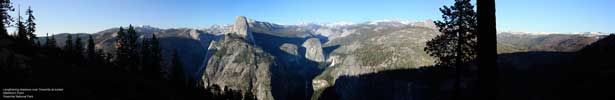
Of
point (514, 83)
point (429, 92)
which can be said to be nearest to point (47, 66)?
point (514, 83)

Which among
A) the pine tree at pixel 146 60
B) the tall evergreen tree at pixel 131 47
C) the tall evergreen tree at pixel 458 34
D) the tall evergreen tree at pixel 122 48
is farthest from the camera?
the pine tree at pixel 146 60

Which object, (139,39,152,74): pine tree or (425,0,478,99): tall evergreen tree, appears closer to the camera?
(425,0,478,99): tall evergreen tree

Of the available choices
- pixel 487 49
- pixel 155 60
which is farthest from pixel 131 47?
pixel 487 49

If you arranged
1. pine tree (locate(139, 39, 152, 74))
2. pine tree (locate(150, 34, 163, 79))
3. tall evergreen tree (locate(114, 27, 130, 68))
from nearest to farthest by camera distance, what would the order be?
tall evergreen tree (locate(114, 27, 130, 68))
pine tree (locate(139, 39, 152, 74))
pine tree (locate(150, 34, 163, 79))

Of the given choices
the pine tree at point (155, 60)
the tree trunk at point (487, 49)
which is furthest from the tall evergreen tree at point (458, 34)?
the pine tree at point (155, 60)

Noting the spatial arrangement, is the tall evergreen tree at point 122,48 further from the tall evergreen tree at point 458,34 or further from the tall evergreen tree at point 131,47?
the tall evergreen tree at point 458,34

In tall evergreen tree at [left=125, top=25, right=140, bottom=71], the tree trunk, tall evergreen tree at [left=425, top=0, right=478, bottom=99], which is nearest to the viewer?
the tree trunk

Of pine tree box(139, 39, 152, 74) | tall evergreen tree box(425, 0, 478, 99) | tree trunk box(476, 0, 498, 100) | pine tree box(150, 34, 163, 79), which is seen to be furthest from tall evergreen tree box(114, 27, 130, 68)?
tree trunk box(476, 0, 498, 100)

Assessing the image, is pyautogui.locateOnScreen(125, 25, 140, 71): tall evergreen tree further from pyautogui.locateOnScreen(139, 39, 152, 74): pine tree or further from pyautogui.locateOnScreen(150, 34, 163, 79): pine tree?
pyautogui.locateOnScreen(150, 34, 163, 79): pine tree

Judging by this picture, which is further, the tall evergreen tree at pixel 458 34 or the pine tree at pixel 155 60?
the pine tree at pixel 155 60

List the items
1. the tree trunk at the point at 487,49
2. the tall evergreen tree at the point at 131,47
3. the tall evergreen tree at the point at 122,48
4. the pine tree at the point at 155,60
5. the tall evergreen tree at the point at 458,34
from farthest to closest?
the pine tree at the point at 155,60 → the tall evergreen tree at the point at 131,47 → the tall evergreen tree at the point at 122,48 → the tall evergreen tree at the point at 458,34 → the tree trunk at the point at 487,49

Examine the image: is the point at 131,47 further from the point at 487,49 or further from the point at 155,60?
the point at 487,49
